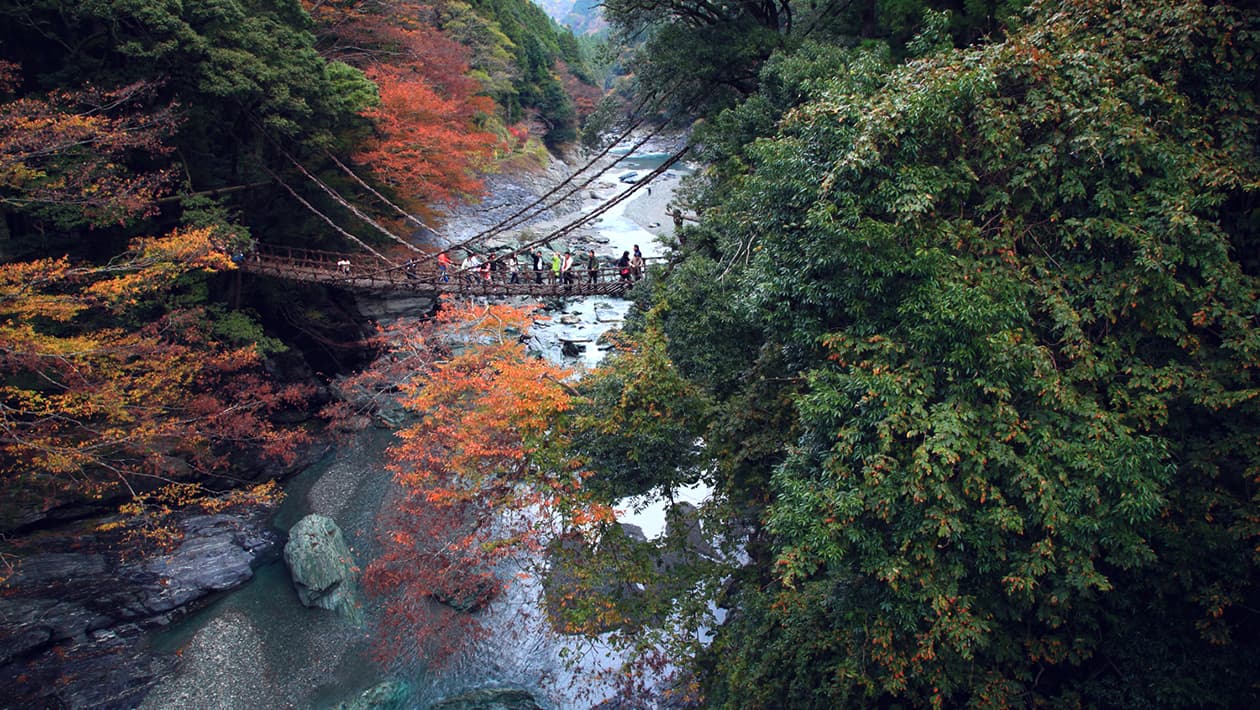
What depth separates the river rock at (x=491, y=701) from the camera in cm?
714

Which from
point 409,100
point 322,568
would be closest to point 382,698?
point 322,568

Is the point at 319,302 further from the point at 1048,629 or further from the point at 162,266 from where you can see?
the point at 1048,629

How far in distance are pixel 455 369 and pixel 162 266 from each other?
12.2 feet

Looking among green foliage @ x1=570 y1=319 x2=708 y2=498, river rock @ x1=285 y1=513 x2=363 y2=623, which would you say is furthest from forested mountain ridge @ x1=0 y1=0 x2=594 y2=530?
green foliage @ x1=570 y1=319 x2=708 y2=498

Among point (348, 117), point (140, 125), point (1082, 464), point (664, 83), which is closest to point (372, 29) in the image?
point (348, 117)

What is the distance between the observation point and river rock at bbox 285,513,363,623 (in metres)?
8.40

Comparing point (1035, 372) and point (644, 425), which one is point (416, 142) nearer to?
point (644, 425)

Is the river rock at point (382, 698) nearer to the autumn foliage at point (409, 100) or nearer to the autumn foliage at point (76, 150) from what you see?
the autumn foliage at point (76, 150)

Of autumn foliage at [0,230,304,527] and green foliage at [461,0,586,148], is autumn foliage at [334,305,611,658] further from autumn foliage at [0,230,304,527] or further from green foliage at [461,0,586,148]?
green foliage at [461,0,586,148]

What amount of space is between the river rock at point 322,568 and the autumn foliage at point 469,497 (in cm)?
39

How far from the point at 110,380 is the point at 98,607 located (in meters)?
2.77

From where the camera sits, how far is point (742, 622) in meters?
5.57

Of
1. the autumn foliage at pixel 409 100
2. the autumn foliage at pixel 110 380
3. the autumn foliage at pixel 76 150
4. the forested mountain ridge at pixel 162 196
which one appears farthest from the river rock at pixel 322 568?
the autumn foliage at pixel 409 100

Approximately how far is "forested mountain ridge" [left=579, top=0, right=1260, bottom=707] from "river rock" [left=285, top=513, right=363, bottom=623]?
6.09 meters
